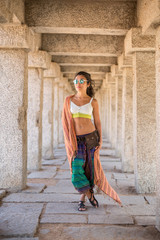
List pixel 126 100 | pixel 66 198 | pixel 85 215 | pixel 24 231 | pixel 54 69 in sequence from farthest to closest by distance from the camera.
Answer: pixel 54 69 < pixel 126 100 < pixel 66 198 < pixel 85 215 < pixel 24 231

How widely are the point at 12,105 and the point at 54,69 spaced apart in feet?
12.0

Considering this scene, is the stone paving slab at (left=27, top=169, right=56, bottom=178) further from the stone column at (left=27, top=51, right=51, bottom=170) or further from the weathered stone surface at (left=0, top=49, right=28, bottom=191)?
the weathered stone surface at (left=0, top=49, right=28, bottom=191)

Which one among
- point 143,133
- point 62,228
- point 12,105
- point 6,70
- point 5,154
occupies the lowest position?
point 62,228

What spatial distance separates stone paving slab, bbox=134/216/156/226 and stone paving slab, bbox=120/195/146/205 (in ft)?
2.08

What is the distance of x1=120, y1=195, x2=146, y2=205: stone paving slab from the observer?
14.5ft

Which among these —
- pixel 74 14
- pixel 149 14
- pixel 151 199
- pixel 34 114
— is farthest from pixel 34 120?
pixel 149 14

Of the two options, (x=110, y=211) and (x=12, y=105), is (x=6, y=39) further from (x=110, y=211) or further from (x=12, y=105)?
(x=110, y=211)

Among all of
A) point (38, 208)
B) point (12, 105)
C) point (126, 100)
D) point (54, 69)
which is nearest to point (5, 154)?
point (12, 105)

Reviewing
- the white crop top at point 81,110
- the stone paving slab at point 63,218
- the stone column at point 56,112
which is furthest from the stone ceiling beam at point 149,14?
the stone column at point 56,112

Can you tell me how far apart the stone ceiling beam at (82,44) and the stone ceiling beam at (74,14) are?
1.64m

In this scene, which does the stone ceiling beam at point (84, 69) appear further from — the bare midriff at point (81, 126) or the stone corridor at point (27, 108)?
the bare midriff at point (81, 126)

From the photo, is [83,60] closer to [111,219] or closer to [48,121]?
[48,121]

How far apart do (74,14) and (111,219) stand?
11.7ft

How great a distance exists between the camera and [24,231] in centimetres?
323
